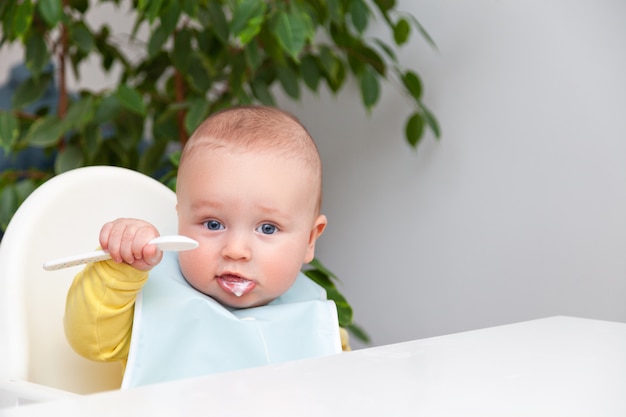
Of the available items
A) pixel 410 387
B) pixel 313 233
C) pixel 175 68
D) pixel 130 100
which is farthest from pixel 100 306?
pixel 175 68

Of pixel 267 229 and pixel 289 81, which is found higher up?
pixel 289 81

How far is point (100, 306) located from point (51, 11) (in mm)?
850

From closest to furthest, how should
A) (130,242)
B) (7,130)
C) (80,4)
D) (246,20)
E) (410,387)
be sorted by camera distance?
(410,387)
(130,242)
(246,20)
(7,130)
(80,4)

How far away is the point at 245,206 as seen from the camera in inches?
35.4

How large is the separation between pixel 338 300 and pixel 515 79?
2.92 feet

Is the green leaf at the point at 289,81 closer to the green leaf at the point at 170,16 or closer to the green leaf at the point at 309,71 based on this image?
the green leaf at the point at 309,71

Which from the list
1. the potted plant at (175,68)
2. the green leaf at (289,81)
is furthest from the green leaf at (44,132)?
the green leaf at (289,81)

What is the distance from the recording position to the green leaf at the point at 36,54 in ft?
5.49

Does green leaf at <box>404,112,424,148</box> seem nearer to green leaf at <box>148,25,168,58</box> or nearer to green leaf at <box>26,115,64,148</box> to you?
green leaf at <box>148,25,168,58</box>

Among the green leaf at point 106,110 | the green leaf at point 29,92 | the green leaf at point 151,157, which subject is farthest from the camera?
the green leaf at point 151,157

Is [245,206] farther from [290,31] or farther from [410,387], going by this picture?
[290,31]

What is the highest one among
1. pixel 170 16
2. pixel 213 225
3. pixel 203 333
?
pixel 170 16

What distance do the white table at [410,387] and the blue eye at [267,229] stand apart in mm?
371

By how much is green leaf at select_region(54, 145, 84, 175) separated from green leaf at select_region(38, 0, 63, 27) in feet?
1.15
